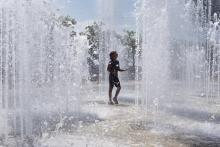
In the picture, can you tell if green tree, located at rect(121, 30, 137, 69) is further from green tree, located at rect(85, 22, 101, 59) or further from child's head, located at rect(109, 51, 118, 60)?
child's head, located at rect(109, 51, 118, 60)

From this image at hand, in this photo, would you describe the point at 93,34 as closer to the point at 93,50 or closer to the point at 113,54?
the point at 93,50

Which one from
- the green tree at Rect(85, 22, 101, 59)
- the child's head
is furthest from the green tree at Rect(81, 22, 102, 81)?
the child's head

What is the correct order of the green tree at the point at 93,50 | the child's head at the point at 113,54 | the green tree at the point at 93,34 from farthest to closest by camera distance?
the green tree at the point at 93,34 → the green tree at the point at 93,50 → the child's head at the point at 113,54

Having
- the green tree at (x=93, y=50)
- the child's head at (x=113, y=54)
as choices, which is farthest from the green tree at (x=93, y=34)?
the child's head at (x=113, y=54)

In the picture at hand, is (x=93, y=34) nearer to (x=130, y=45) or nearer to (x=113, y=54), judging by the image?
(x=130, y=45)

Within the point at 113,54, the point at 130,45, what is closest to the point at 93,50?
the point at 130,45

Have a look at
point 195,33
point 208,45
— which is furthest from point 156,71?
point 208,45

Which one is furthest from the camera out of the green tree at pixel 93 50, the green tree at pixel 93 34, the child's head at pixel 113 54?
the green tree at pixel 93 34

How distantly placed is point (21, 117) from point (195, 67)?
20.2m

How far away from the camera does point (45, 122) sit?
8484 mm

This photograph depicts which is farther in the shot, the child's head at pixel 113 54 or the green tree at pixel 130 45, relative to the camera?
the green tree at pixel 130 45

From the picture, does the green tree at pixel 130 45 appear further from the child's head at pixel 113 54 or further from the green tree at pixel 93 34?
the child's head at pixel 113 54

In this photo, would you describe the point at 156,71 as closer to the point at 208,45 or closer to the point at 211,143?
the point at 211,143

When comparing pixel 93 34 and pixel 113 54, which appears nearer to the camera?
pixel 113 54
